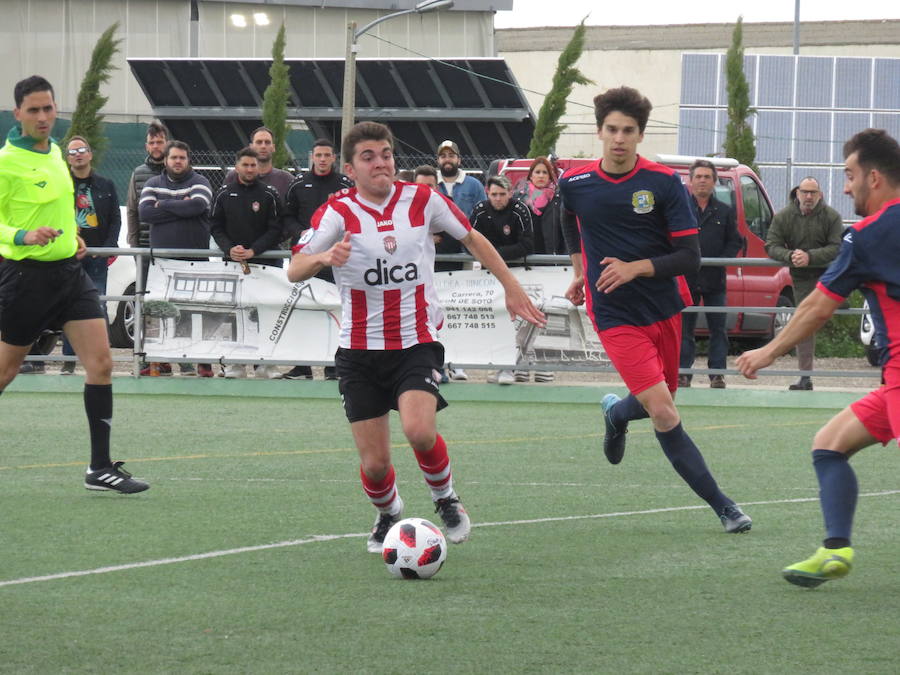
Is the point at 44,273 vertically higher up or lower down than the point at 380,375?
higher up

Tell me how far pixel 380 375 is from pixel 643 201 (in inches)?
65.4

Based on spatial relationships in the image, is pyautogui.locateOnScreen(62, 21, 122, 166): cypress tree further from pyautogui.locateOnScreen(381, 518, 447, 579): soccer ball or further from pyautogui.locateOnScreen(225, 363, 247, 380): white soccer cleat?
pyautogui.locateOnScreen(381, 518, 447, 579): soccer ball

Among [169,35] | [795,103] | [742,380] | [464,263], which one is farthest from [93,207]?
[795,103]

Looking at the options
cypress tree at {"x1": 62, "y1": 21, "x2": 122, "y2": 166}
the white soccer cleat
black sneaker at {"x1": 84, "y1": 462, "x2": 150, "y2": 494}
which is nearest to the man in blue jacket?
the white soccer cleat

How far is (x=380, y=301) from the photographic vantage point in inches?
258

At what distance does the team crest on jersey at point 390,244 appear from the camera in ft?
21.5

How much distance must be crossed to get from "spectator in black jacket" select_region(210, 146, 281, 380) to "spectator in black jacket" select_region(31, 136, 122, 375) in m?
1.03

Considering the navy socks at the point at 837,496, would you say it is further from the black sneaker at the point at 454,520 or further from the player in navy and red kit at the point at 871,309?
the black sneaker at the point at 454,520

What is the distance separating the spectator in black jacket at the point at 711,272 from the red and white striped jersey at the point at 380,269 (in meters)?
8.09

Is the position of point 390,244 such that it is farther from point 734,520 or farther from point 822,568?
point 822,568

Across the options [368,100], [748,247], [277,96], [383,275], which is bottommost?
[748,247]

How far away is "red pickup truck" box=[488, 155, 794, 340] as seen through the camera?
15583 mm

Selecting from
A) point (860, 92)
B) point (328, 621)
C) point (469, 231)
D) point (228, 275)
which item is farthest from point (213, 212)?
point (860, 92)

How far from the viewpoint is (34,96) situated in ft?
26.1
